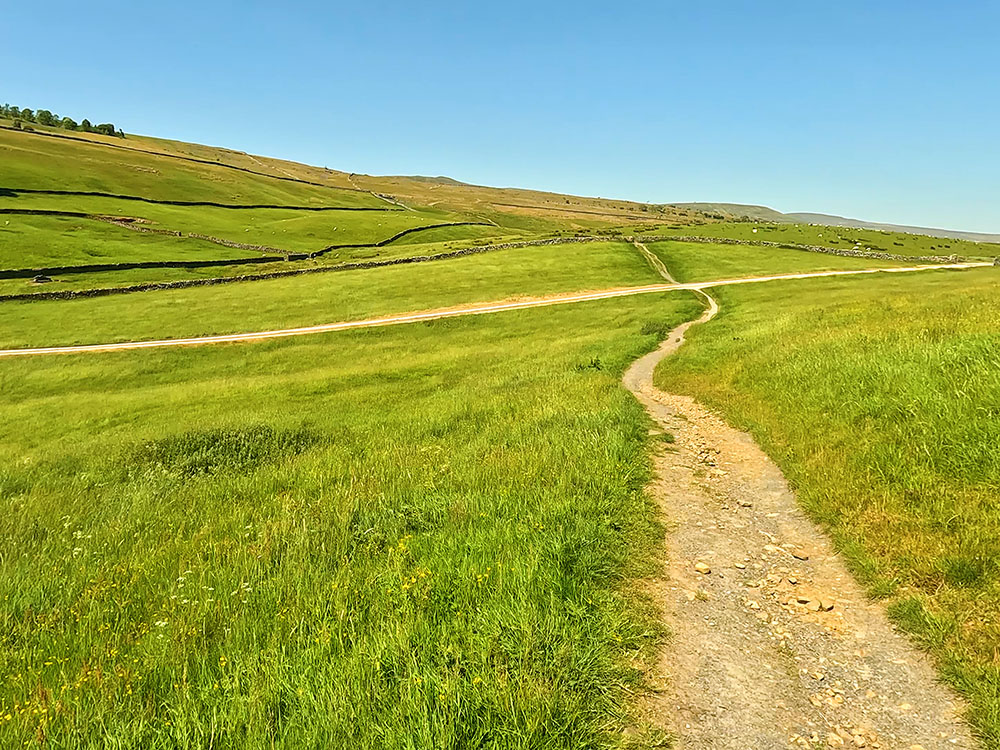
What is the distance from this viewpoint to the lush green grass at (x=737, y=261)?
2453 inches

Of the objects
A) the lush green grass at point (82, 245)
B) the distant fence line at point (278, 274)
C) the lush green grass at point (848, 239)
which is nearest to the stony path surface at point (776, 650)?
the distant fence line at point (278, 274)

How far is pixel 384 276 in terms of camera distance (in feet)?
209

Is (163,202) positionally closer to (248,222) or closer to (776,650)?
(248,222)

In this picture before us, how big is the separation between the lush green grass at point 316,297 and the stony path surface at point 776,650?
4484 cm

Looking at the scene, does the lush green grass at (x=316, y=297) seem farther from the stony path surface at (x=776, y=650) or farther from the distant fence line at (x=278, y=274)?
the stony path surface at (x=776, y=650)

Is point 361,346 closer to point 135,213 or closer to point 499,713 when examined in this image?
point 499,713

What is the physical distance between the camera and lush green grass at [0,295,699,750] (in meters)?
4.02

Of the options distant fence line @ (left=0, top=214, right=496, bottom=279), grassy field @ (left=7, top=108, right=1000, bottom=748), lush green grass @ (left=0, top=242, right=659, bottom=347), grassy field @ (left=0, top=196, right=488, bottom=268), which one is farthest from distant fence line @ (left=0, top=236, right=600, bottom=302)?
grassy field @ (left=7, top=108, right=1000, bottom=748)

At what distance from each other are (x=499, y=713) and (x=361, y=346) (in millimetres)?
35426

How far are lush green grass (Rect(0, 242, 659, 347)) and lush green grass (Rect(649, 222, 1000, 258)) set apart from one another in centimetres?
3064

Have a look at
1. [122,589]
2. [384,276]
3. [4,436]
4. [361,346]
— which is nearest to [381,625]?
[122,589]

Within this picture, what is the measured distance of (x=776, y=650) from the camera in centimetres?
532

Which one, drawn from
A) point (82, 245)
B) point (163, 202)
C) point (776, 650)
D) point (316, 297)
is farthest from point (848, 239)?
point (163, 202)

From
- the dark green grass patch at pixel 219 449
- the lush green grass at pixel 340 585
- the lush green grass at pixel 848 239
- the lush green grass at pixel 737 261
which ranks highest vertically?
the lush green grass at pixel 848 239
